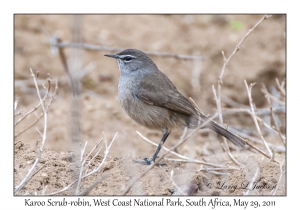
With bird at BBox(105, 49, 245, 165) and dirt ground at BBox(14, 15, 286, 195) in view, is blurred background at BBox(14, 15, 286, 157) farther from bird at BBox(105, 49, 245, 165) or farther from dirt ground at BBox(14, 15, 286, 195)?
bird at BBox(105, 49, 245, 165)

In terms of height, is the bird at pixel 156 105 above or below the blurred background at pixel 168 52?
below

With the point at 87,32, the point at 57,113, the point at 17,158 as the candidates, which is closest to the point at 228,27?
the point at 87,32

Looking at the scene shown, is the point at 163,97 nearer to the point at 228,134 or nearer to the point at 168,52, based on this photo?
the point at 228,134

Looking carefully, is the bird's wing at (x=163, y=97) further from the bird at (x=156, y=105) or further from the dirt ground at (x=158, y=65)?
the dirt ground at (x=158, y=65)

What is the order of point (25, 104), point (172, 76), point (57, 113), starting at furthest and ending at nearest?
point (172, 76), point (25, 104), point (57, 113)

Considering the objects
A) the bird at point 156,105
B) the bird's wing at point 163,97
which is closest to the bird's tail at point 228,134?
the bird at point 156,105

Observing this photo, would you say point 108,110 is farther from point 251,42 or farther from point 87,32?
point 251,42

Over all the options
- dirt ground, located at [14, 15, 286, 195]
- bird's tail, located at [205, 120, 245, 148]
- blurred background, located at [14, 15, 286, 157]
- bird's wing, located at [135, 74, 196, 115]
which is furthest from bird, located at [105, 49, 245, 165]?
blurred background, located at [14, 15, 286, 157]

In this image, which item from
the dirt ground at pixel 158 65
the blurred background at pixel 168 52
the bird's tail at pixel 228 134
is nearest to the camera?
the bird's tail at pixel 228 134
